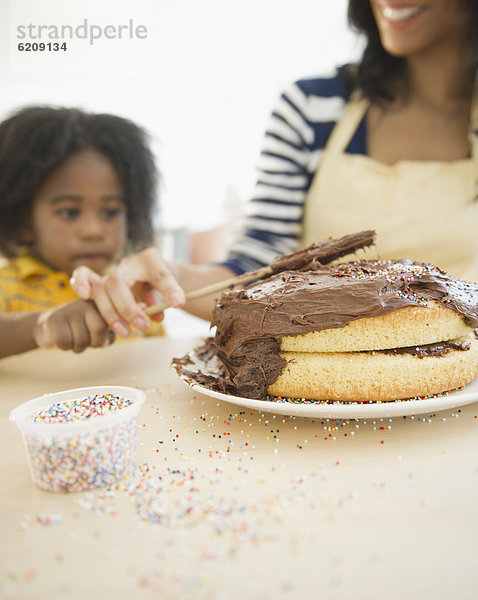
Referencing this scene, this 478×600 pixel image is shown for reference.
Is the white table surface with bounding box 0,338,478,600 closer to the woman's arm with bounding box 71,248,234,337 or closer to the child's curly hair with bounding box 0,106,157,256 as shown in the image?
the woman's arm with bounding box 71,248,234,337

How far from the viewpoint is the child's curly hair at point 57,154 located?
1.79m

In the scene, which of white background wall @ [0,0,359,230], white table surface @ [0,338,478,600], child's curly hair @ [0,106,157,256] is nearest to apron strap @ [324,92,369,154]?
white background wall @ [0,0,359,230]

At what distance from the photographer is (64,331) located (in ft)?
3.68

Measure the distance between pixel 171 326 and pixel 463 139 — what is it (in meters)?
2.61

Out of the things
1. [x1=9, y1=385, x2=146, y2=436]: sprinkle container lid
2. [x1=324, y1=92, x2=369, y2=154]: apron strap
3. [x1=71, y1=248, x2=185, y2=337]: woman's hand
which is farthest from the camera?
[x1=324, y1=92, x2=369, y2=154]: apron strap

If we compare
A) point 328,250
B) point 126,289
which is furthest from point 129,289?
point 328,250

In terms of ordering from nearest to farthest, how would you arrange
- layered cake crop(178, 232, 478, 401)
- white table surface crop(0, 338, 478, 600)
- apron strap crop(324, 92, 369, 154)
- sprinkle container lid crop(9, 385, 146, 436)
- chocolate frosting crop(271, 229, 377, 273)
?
white table surface crop(0, 338, 478, 600) → sprinkle container lid crop(9, 385, 146, 436) → layered cake crop(178, 232, 478, 401) → chocolate frosting crop(271, 229, 377, 273) → apron strap crop(324, 92, 369, 154)

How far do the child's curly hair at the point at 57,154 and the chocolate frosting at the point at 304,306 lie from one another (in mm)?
1237

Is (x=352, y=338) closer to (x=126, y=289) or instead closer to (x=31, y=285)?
(x=126, y=289)

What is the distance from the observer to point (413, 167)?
1.61 metres

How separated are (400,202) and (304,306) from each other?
103 cm

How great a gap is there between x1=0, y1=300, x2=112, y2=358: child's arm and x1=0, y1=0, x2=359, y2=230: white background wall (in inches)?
35.8

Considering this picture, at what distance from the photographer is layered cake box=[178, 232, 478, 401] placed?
75cm

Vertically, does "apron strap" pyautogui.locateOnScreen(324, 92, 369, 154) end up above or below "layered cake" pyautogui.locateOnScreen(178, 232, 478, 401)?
above
